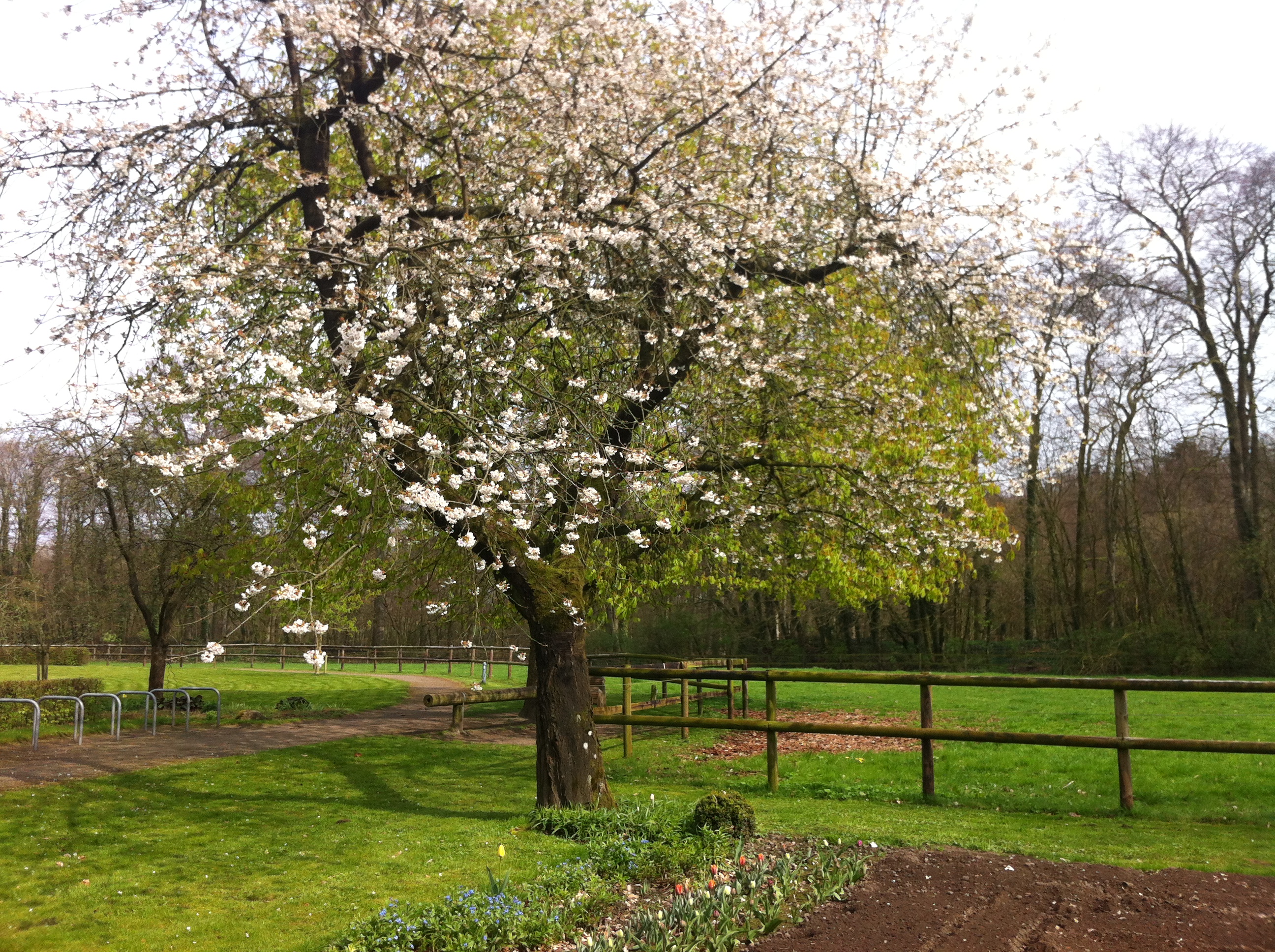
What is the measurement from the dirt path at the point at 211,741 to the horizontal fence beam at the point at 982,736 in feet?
15.4

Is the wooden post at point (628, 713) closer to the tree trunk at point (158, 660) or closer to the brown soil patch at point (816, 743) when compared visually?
the brown soil patch at point (816, 743)

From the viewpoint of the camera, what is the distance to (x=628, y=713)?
951 centimetres

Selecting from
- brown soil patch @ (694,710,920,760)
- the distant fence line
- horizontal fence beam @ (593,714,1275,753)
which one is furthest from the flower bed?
the distant fence line

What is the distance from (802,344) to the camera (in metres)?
9.19

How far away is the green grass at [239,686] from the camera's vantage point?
15406mm

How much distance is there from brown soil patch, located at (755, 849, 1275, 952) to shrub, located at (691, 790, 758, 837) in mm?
862

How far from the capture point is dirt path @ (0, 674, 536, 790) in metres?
9.52

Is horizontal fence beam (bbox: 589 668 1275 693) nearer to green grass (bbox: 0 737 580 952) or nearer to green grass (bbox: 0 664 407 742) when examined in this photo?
green grass (bbox: 0 737 580 952)

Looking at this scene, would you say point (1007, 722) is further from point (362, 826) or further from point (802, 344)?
point (362, 826)

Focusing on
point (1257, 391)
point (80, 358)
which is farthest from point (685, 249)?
point (1257, 391)

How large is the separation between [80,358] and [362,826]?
408 cm

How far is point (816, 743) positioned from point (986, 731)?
187 inches

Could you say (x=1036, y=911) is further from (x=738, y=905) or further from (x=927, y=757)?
(x=927, y=757)

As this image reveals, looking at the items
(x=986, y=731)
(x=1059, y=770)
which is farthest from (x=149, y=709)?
(x=1059, y=770)
